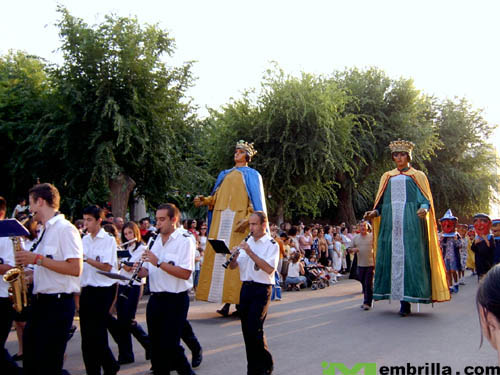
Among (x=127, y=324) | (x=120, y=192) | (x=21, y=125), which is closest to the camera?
(x=127, y=324)

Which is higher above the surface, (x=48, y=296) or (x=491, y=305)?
(x=491, y=305)

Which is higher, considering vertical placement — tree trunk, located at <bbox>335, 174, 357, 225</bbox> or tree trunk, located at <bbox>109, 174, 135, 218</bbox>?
tree trunk, located at <bbox>335, 174, 357, 225</bbox>

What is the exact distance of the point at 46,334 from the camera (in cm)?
438

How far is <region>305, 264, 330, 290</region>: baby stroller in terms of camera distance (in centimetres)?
1571

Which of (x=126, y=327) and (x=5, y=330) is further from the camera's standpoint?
(x=126, y=327)

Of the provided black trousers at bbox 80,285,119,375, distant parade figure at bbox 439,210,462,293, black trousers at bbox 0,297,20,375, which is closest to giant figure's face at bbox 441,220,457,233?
distant parade figure at bbox 439,210,462,293

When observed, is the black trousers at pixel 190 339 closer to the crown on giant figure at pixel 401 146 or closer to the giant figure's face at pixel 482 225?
the crown on giant figure at pixel 401 146

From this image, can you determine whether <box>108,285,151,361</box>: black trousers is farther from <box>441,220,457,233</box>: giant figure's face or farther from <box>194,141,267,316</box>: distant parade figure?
<box>441,220,457,233</box>: giant figure's face

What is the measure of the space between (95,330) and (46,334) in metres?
1.46

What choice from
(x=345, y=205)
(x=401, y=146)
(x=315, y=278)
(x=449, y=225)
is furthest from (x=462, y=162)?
(x=401, y=146)

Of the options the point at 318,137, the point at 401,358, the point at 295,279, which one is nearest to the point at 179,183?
the point at 295,279

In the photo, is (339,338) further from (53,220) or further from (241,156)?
(53,220)

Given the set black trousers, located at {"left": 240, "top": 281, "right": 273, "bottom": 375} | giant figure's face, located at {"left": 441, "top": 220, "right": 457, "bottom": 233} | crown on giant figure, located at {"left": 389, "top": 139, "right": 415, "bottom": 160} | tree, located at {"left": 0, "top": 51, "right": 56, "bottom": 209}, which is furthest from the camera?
tree, located at {"left": 0, "top": 51, "right": 56, "bottom": 209}

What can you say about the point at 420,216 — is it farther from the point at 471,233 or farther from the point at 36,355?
the point at 471,233
